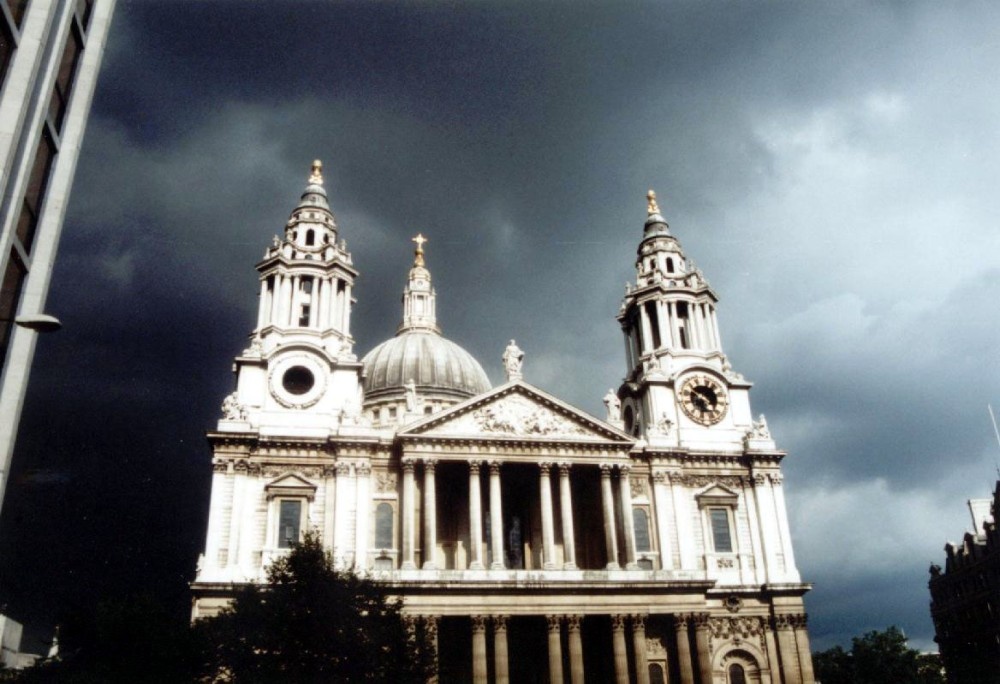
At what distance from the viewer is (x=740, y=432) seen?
47.2 metres

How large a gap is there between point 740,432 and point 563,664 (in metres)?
16.5

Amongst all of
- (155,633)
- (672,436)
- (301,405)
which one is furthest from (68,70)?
(672,436)

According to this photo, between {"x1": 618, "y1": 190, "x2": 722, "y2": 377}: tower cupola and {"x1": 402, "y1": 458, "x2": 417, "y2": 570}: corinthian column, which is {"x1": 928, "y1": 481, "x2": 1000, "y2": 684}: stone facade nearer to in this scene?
{"x1": 618, "y1": 190, "x2": 722, "y2": 377}: tower cupola

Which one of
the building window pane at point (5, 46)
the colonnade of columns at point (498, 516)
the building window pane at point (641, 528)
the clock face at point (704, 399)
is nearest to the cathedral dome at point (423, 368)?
the clock face at point (704, 399)

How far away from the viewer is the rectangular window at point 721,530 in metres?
43.9

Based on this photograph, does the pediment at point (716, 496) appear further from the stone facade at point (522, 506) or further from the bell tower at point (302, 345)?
the bell tower at point (302, 345)

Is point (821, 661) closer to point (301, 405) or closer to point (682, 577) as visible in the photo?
point (682, 577)

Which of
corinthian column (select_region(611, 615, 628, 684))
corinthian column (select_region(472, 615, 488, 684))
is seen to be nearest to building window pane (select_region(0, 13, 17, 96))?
corinthian column (select_region(472, 615, 488, 684))

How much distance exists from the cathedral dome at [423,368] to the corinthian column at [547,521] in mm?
22418

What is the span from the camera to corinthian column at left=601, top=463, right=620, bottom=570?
4016cm

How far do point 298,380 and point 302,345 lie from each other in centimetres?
180

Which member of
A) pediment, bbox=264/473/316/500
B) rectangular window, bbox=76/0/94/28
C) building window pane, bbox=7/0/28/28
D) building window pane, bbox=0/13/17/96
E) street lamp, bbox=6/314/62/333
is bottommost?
street lamp, bbox=6/314/62/333

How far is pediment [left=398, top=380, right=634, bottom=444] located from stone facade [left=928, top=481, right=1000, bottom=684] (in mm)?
34194

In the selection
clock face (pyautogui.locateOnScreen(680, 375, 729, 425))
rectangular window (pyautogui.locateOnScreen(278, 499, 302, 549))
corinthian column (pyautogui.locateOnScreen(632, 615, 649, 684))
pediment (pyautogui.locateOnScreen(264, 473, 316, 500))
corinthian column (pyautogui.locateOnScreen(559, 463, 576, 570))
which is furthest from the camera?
clock face (pyautogui.locateOnScreen(680, 375, 729, 425))
